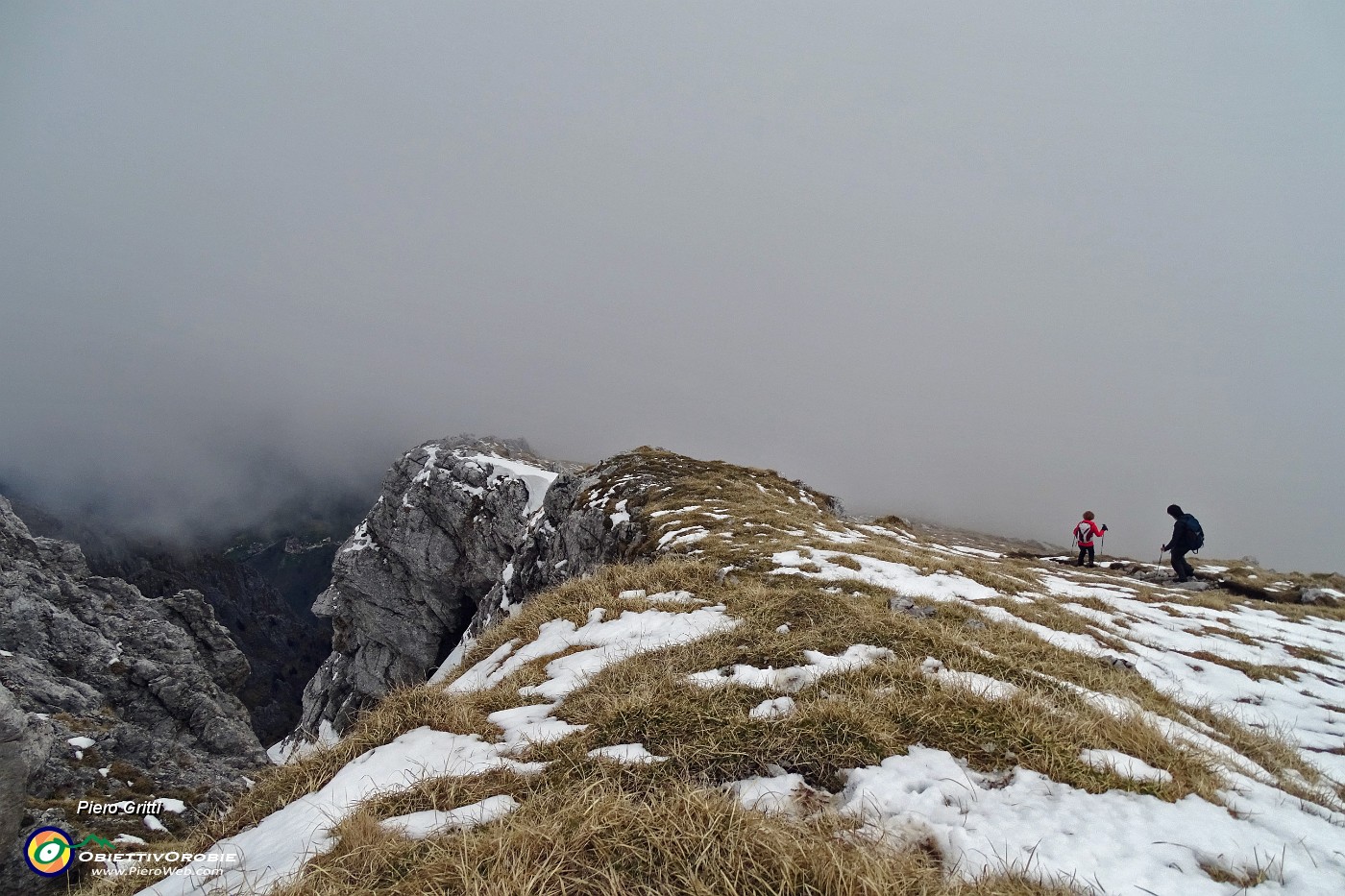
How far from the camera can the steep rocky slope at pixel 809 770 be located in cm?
315

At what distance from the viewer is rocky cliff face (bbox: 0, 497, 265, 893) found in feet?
91.9

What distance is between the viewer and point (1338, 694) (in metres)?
8.84

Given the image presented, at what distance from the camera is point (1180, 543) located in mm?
21859

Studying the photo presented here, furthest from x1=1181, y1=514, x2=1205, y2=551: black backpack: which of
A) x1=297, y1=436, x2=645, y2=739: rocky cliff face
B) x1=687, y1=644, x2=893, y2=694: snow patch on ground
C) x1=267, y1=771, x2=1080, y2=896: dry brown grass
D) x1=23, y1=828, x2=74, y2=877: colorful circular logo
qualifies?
x1=297, y1=436, x2=645, y2=739: rocky cliff face

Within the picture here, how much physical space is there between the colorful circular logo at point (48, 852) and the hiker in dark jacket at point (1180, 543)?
30.7 m

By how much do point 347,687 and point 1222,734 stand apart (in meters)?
97.5

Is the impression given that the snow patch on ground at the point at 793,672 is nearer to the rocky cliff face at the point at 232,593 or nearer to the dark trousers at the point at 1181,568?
the dark trousers at the point at 1181,568

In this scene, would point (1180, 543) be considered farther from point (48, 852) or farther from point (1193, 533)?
point (48, 852)

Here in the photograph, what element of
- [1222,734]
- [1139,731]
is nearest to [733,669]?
[1139,731]

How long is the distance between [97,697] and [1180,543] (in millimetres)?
66622

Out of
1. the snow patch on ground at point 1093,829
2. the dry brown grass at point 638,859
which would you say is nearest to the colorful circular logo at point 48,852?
the dry brown grass at point 638,859

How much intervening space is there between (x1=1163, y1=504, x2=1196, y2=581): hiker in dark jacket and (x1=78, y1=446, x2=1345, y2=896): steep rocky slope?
14.9 metres

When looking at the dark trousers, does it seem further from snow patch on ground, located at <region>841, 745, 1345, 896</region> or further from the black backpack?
snow patch on ground, located at <region>841, 745, 1345, 896</region>

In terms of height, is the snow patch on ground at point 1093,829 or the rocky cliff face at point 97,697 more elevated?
the snow patch on ground at point 1093,829
